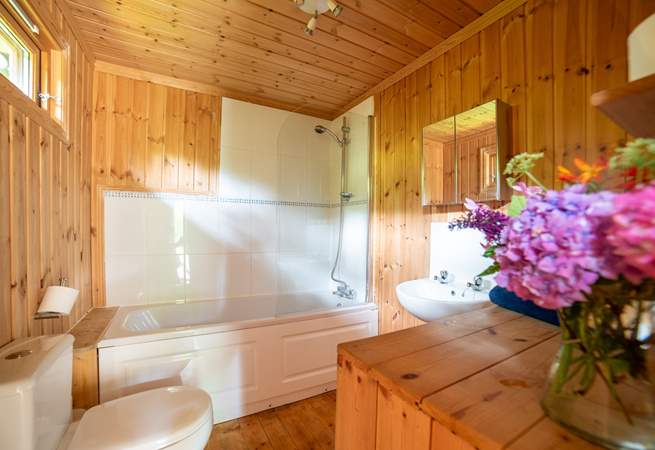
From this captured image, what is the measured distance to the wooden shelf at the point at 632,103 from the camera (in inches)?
22.0

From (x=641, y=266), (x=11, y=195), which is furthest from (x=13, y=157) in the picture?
(x=641, y=266)

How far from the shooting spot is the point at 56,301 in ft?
4.18

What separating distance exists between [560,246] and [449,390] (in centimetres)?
33

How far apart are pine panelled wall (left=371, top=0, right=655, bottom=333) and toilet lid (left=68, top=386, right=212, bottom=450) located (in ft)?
4.71

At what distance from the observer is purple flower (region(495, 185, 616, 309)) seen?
0.35 metres

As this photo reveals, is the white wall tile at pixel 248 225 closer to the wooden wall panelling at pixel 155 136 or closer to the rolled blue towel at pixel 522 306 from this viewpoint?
the wooden wall panelling at pixel 155 136

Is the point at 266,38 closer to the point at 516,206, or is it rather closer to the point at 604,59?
the point at 604,59

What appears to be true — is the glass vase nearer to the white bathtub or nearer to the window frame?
the white bathtub

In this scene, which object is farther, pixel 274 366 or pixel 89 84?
pixel 89 84

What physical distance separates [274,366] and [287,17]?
2153 millimetres

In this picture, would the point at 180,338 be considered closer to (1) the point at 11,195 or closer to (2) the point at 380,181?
(1) the point at 11,195

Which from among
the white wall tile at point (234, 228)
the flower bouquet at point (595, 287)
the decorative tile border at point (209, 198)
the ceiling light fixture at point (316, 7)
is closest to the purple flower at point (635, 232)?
the flower bouquet at point (595, 287)

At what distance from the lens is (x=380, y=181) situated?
2291 mm

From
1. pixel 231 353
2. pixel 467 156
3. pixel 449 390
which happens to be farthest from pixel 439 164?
pixel 231 353
